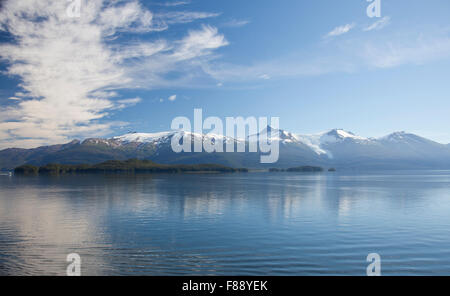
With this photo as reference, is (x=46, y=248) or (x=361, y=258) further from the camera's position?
(x=46, y=248)
